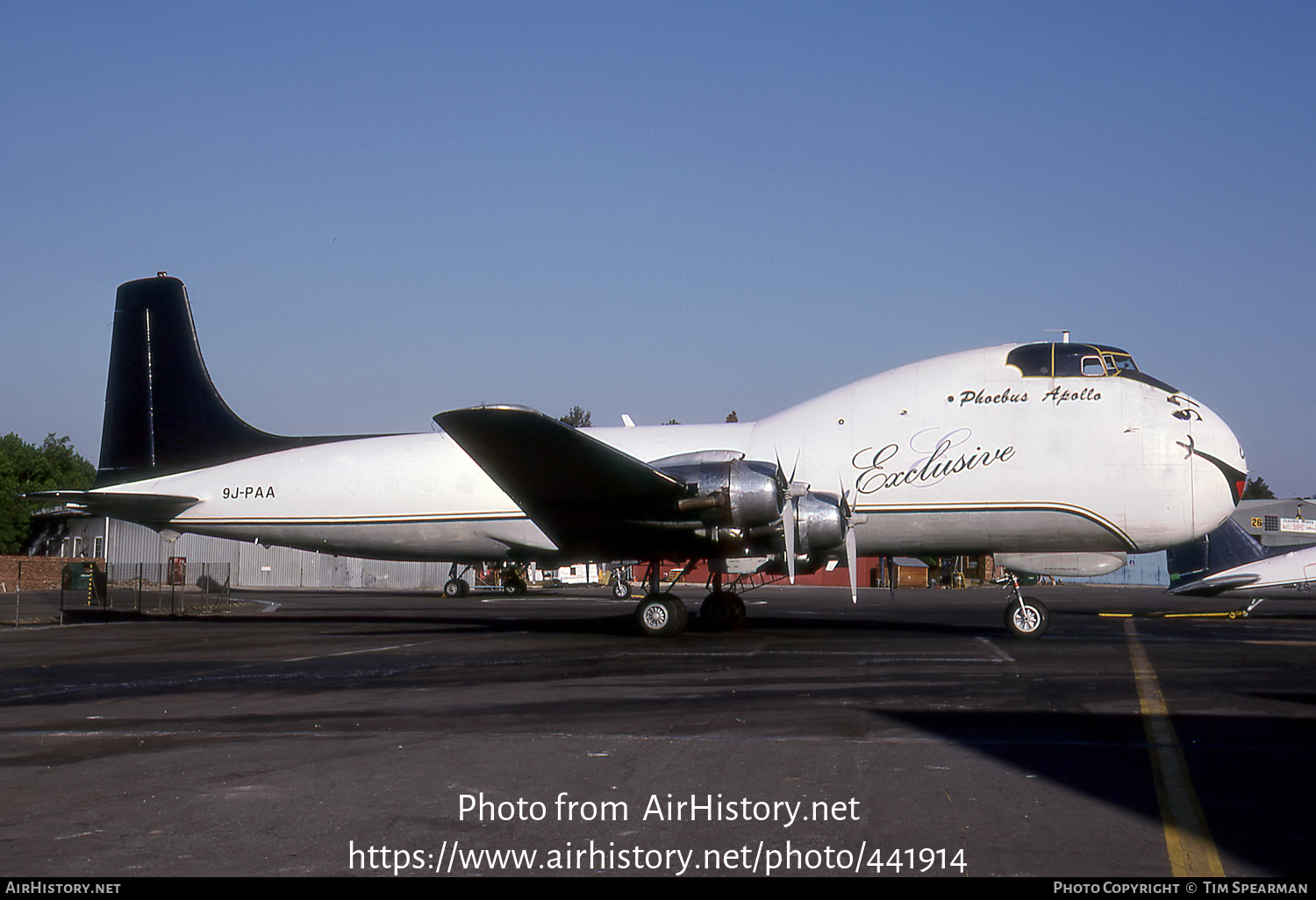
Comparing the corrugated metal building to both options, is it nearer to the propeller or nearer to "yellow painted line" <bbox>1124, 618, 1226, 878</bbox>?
the propeller

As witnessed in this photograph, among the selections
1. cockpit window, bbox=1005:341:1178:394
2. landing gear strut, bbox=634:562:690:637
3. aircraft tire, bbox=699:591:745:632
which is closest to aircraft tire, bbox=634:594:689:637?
landing gear strut, bbox=634:562:690:637

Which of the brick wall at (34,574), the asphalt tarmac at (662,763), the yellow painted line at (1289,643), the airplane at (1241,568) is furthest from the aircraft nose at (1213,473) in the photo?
the brick wall at (34,574)

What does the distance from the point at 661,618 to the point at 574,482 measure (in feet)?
9.68

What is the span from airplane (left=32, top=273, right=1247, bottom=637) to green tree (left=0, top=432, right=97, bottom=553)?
42.3 meters

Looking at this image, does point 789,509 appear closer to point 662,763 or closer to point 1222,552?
point 662,763

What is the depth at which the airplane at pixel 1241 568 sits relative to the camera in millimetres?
26422

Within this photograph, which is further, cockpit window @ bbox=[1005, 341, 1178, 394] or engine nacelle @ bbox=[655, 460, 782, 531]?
cockpit window @ bbox=[1005, 341, 1178, 394]

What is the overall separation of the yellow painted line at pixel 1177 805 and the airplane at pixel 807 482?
26.8 feet

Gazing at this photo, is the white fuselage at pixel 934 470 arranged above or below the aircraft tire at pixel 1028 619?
above

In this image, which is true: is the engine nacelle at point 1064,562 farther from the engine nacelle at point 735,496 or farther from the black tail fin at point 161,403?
the black tail fin at point 161,403

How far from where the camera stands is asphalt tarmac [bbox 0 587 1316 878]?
5152mm

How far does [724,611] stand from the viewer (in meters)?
20.7

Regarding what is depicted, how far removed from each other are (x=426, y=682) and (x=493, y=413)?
5020 mm
